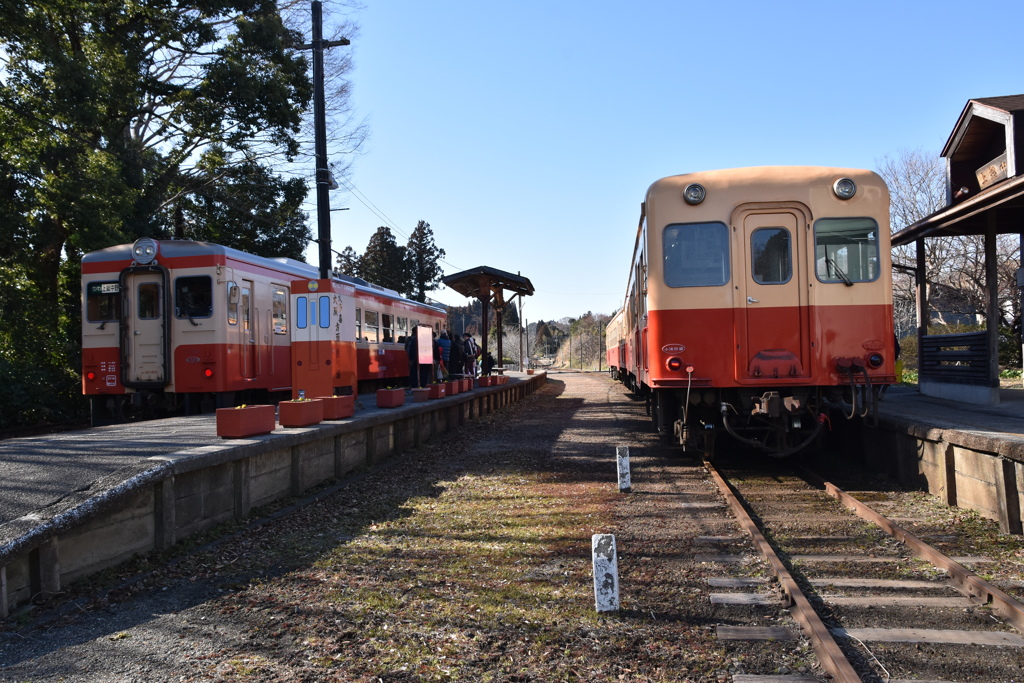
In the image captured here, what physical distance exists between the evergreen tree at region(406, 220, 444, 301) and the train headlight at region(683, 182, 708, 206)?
44876mm

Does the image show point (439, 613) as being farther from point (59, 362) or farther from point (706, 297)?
point (59, 362)

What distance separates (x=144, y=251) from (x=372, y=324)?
649cm

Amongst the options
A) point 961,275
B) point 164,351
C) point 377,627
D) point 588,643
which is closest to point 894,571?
point 588,643

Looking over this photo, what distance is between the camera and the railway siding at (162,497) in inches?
176

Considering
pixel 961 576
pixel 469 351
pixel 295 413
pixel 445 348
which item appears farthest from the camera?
pixel 469 351

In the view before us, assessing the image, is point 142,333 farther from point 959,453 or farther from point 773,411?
point 959,453

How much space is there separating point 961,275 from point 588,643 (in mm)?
25138

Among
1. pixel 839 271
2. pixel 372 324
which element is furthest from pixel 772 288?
pixel 372 324

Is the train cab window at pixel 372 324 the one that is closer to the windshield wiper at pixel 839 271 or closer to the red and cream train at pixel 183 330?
the red and cream train at pixel 183 330

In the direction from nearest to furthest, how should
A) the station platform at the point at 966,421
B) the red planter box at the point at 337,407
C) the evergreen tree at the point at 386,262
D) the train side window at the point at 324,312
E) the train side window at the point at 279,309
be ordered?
the station platform at the point at 966,421, the red planter box at the point at 337,407, the train side window at the point at 324,312, the train side window at the point at 279,309, the evergreen tree at the point at 386,262

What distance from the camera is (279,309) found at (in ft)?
48.2

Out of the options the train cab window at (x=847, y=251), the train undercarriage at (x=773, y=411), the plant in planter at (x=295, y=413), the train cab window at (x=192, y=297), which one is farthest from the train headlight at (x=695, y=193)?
the train cab window at (x=192, y=297)

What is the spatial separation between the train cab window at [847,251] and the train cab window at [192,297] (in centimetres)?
909

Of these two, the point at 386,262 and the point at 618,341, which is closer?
the point at 618,341
